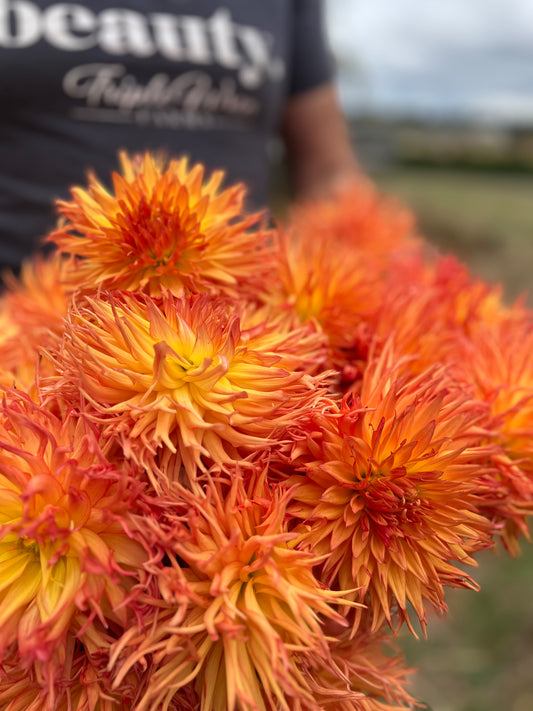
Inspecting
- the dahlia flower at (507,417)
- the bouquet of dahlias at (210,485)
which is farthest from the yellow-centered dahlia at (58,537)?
the dahlia flower at (507,417)

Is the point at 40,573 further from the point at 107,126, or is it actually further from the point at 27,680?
the point at 107,126

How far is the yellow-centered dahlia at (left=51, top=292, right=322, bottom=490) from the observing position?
1.01ft

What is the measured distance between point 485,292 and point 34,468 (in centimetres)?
41

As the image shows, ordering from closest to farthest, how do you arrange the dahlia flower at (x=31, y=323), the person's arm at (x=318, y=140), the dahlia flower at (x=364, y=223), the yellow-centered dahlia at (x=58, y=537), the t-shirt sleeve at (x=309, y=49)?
1. the yellow-centered dahlia at (x=58, y=537)
2. the dahlia flower at (x=31, y=323)
3. the dahlia flower at (x=364, y=223)
4. the t-shirt sleeve at (x=309, y=49)
5. the person's arm at (x=318, y=140)

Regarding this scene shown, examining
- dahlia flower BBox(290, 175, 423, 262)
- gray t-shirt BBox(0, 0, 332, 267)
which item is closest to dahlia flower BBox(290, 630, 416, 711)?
dahlia flower BBox(290, 175, 423, 262)

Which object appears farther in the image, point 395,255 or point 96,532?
point 395,255

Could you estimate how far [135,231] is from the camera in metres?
0.37

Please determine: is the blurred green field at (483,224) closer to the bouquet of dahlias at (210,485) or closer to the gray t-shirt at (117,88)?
the gray t-shirt at (117,88)

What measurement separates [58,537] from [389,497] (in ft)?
0.53

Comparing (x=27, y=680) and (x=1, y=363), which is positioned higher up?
(x=1, y=363)

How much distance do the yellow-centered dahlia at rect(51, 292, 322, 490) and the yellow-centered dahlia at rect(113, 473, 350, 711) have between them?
0.02m

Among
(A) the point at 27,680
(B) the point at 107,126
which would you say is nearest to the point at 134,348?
(A) the point at 27,680

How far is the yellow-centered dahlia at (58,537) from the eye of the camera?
0.96ft

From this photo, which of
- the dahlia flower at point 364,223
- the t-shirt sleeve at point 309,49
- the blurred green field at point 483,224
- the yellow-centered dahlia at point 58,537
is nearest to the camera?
the yellow-centered dahlia at point 58,537
